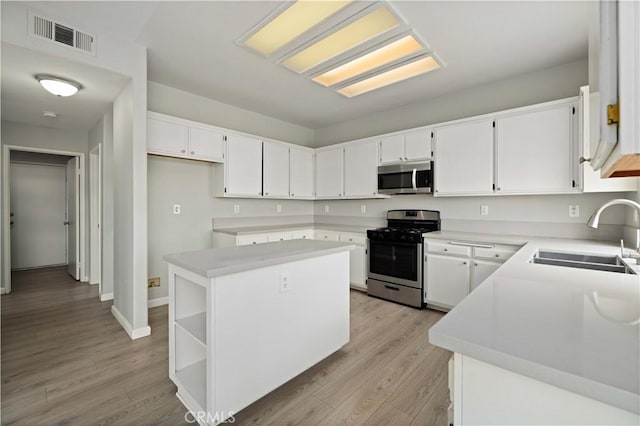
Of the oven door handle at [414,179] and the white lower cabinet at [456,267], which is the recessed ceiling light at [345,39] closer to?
the oven door handle at [414,179]

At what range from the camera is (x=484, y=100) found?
137 inches

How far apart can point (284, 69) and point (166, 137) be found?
1.52 metres

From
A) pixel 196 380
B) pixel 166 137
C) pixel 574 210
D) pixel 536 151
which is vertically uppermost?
pixel 166 137

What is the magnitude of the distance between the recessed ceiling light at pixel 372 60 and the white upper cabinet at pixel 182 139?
1.49m

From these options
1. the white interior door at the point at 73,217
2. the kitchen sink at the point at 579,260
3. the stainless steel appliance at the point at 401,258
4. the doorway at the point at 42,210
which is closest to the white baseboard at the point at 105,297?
the white interior door at the point at 73,217

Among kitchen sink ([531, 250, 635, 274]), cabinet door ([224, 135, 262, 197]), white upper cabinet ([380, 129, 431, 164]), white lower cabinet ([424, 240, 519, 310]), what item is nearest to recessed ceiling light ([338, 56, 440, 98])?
white upper cabinet ([380, 129, 431, 164])

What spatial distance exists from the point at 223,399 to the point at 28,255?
258 inches

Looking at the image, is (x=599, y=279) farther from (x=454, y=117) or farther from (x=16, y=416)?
(x=16, y=416)

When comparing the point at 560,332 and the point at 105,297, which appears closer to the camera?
the point at 560,332

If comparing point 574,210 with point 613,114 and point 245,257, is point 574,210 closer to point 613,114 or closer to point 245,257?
point 613,114

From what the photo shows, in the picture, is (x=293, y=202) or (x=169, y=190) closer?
(x=169, y=190)

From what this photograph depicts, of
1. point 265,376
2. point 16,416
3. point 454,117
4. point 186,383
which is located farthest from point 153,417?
point 454,117

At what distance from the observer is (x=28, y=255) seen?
5.59 meters

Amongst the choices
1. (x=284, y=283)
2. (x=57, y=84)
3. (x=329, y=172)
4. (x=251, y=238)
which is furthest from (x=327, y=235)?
(x=57, y=84)
